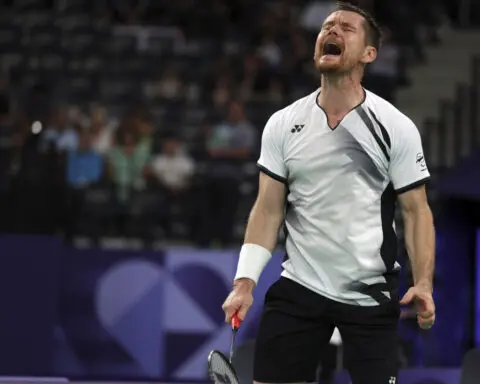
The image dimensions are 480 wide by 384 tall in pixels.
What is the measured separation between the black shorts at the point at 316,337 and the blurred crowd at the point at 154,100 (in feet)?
19.7

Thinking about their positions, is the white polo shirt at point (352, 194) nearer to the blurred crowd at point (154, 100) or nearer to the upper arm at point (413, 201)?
the upper arm at point (413, 201)

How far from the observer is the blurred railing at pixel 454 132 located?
11781 mm

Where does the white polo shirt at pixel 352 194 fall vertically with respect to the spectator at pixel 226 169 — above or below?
above

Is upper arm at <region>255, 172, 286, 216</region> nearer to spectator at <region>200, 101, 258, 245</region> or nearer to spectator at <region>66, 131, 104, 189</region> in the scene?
spectator at <region>200, 101, 258, 245</region>

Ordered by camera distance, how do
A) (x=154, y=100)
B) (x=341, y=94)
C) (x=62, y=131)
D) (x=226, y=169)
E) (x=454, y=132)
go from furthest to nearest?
(x=154, y=100)
(x=62, y=131)
(x=226, y=169)
(x=454, y=132)
(x=341, y=94)

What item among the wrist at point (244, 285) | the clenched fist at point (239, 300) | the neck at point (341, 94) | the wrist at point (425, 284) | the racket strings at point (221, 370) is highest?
the neck at point (341, 94)

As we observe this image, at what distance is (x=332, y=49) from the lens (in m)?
4.80

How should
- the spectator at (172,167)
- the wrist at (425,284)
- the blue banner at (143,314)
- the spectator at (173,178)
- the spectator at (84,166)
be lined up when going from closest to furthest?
the wrist at (425,284)
the blue banner at (143,314)
the spectator at (173,178)
the spectator at (84,166)
the spectator at (172,167)

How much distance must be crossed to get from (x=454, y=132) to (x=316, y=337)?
7.36 m

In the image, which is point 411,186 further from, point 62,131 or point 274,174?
point 62,131

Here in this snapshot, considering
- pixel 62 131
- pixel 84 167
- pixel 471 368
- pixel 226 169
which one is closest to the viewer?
pixel 471 368

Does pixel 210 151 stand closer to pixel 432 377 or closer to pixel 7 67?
pixel 7 67

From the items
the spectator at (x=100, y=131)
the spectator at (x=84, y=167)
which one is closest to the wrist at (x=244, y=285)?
the spectator at (x=84, y=167)

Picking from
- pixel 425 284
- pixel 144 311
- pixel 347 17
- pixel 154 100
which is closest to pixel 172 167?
pixel 154 100
